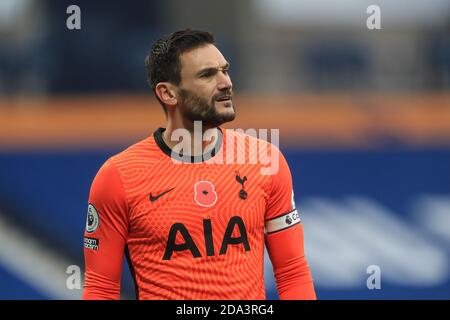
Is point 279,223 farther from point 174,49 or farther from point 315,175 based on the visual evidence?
point 315,175

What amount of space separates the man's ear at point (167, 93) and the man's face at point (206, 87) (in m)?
0.05

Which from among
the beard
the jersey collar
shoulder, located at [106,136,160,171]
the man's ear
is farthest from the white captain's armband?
the man's ear

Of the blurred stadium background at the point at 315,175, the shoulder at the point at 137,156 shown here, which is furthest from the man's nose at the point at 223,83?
the blurred stadium background at the point at 315,175

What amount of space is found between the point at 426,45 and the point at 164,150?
6.16 meters

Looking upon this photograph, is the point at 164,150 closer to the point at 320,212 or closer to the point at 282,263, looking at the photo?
the point at 282,263

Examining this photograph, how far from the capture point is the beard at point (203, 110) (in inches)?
180

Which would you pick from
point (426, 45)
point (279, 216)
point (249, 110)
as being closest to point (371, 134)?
point (249, 110)

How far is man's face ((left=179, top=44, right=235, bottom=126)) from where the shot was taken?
4.60 m

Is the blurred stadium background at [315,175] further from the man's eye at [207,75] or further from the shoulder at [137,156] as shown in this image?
the man's eye at [207,75]

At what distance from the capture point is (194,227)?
4.59 m

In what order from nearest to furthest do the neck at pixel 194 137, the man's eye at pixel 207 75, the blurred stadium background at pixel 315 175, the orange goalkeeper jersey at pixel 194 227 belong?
the orange goalkeeper jersey at pixel 194 227 < the man's eye at pixel 207 75 < the neck at pixel 194 137 < the blurred stadium background at pixel 315 175

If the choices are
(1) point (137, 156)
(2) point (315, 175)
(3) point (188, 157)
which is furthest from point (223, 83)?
(2) point (315, 175)

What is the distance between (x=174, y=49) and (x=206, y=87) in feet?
0.90

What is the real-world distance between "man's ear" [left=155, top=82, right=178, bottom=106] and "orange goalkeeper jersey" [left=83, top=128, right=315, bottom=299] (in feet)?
0.91
